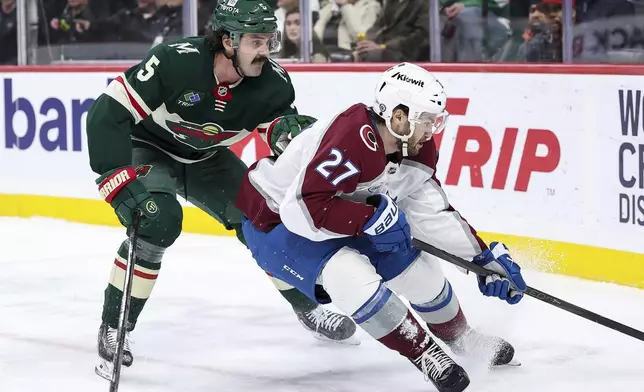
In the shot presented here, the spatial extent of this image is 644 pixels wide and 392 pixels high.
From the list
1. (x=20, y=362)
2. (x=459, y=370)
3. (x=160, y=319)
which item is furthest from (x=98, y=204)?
(x=459, y=370)

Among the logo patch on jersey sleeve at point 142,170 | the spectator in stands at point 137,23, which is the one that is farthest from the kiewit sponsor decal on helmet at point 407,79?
the spectator in stands at point 137,23

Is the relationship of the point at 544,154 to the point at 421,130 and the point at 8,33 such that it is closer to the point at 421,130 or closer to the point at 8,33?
the point at 421,130

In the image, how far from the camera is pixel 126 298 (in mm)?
3416

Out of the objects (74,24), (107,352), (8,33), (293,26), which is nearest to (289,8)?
(293,26)

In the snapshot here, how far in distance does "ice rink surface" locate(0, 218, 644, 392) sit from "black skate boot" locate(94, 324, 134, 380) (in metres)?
0.04

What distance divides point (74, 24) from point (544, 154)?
3234 millimetres

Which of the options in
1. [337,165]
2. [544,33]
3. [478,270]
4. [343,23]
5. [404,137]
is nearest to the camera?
[337,165]

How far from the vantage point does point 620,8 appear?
17.3ft

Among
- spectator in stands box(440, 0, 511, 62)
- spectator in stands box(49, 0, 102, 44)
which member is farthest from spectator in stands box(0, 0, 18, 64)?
spectator in stands box(440, 0, 511, 62)

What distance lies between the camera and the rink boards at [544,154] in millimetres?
4586

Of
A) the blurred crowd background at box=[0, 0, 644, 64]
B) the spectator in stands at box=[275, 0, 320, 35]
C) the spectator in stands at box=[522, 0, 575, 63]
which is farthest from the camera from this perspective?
the spectator in stands at box=[275, 0, 320, 35]

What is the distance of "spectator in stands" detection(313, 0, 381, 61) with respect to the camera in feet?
19.9

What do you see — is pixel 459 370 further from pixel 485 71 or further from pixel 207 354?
pixel 485 71

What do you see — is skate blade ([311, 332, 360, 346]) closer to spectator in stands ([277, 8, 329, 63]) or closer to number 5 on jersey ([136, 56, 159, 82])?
number 5 on jersey ([136, 56, 159, 82])
